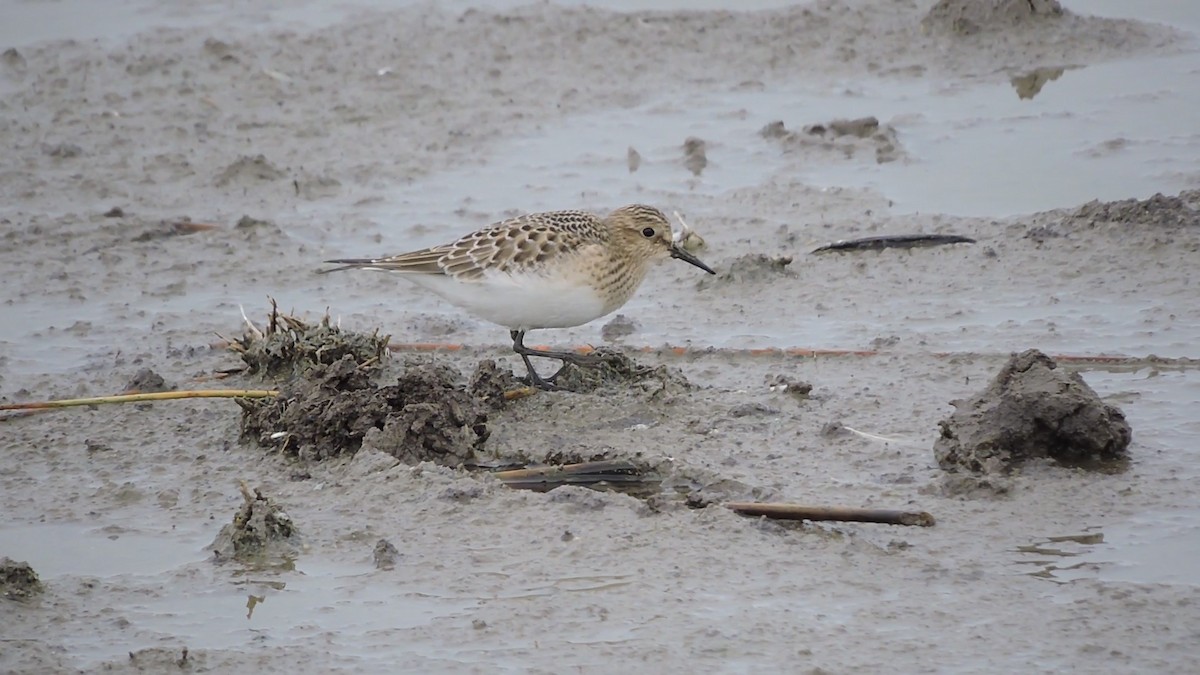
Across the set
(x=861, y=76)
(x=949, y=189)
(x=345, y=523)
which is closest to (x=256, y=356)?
(x=345, y=523)

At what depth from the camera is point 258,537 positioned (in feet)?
19.0

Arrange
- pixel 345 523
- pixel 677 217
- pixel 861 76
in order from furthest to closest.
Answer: pixel 861 76 < pixel 677 217 < pixel 345 523

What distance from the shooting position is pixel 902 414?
693 centimetres

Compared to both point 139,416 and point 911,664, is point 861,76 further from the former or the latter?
point 911,664

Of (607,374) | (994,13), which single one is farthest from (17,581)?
(994,13)

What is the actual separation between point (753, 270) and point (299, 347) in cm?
277

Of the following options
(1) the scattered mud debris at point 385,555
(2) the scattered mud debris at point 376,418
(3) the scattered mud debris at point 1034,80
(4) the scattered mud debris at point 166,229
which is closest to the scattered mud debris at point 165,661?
(1) the scattered mud debris at point 385,555

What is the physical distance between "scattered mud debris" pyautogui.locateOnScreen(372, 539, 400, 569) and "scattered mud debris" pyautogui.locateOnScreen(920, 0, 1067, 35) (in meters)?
8.26

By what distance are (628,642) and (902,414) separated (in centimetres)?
239

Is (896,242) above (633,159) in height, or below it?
below

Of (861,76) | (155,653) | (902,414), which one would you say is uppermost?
(861,76)

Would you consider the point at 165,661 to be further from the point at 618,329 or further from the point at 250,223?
the point at 250,223

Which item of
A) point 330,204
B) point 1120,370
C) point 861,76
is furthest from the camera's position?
point 861,76

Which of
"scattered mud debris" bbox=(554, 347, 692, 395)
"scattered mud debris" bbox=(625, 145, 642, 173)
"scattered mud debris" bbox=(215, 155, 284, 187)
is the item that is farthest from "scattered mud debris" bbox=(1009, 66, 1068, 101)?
"scattered mud debris" bbox=(215, 155, 284, 187)
